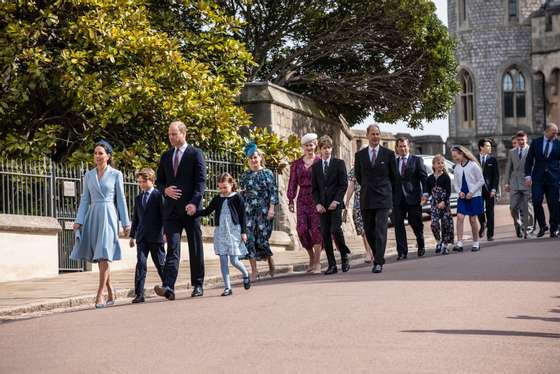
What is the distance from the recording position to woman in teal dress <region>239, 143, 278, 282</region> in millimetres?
14906

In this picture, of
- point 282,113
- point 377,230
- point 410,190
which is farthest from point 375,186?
point 282,113

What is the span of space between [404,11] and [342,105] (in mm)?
3641

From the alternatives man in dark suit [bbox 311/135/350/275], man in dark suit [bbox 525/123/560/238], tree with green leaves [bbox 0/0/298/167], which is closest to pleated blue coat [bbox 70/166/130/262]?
man in dark suit [bbox 311/135/350/275]

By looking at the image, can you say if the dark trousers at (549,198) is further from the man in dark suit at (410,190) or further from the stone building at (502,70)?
the stone building at (502,70)

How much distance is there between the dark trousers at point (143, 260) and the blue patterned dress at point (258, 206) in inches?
87.0

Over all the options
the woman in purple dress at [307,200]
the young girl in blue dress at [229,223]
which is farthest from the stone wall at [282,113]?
the young girl in blue dress at [229,223]

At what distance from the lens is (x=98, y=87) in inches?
739

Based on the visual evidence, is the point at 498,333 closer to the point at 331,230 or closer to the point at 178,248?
the point at 178,248

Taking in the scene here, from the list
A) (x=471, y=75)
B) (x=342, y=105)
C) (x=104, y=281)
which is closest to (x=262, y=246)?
(x=104, y=281)

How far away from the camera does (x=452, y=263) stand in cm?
1540

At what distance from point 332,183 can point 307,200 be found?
692 mm

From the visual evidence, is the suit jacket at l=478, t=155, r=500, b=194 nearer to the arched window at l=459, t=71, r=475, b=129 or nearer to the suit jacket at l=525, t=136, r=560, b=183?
the suit jacket at l=525, t=136, r=560, b=183

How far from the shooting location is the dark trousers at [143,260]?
12.5 m

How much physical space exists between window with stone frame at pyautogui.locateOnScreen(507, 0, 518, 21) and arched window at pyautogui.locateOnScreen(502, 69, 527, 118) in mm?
2735
